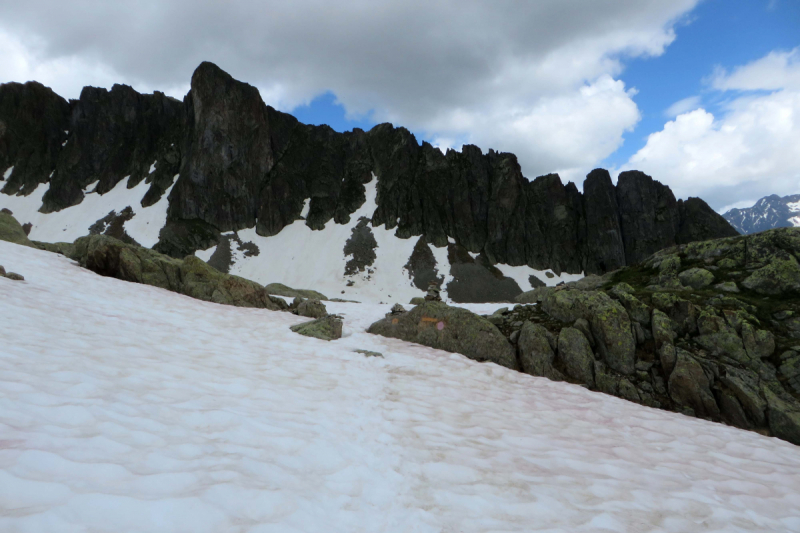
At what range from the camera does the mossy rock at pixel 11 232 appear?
888 inches

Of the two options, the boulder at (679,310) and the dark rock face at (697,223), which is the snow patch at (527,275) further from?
the boulder at (679,310)

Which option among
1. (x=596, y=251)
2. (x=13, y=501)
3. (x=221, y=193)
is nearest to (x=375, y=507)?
(x=13, y=501)

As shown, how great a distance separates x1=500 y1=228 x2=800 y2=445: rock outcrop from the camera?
9.89m

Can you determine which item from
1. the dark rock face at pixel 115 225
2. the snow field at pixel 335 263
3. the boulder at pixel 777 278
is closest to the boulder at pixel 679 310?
the boulder at pixel 777 278

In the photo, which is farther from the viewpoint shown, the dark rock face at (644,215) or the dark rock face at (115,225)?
the dark rock face at (644,215)

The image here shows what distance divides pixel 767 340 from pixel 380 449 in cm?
1272

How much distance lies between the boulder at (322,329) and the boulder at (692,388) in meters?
11.4

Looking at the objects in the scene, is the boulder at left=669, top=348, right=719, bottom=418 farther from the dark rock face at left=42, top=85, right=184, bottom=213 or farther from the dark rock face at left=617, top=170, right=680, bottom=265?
the dark rock face at left=42, top=85, right=184, bottom=213

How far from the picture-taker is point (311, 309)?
1855 centimetres

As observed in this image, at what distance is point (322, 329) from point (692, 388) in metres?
12.3

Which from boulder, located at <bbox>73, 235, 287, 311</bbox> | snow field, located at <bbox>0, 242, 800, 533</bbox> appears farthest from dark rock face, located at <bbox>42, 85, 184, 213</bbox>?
snow field, located at <bbox>0, 242, 800, 533</bbox>

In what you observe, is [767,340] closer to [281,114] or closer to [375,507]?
[375,507]

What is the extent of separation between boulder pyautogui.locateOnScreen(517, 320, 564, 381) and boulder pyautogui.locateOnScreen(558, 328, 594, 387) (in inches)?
14.0

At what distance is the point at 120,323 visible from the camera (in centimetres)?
987
